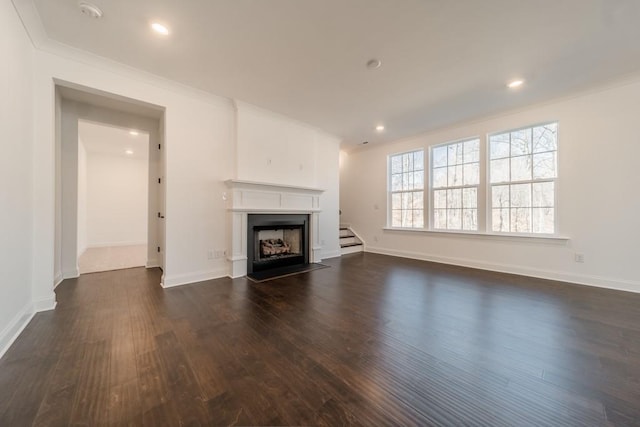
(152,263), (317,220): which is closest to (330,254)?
(317,220)

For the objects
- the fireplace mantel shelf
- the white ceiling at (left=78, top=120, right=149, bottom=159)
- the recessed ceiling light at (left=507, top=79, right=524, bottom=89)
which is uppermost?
the recessed ceiling light at (left=507, top=79, right=524, bottom=89)

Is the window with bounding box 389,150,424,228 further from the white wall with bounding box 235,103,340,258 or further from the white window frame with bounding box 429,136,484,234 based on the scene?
the white wall with bounding box 235,103,340,258

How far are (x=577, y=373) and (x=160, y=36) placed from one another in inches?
176

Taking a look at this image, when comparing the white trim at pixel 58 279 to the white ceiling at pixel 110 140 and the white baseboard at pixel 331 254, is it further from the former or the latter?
the white baseboard at pixel 331 254

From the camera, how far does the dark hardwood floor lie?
1.24 m

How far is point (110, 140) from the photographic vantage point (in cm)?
559

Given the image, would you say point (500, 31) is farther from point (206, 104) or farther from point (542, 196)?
point (206, 104)

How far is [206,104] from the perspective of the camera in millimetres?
3652

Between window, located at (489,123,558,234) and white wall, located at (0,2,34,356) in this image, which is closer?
white wall, located at (0,2,34,356)

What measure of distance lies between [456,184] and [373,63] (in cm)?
324

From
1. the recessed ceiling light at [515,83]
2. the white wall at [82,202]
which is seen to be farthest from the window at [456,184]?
the white wall at [82,202]

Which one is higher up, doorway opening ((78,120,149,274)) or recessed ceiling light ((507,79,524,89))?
recessed ceiling light ((507,79,524,89))

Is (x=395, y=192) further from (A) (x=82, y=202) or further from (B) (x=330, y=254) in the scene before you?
(A) (x=82, y=202)

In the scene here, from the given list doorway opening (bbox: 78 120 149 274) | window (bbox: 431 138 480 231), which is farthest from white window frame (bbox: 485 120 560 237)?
doorway opening (bbox: 78 120 149 274)
